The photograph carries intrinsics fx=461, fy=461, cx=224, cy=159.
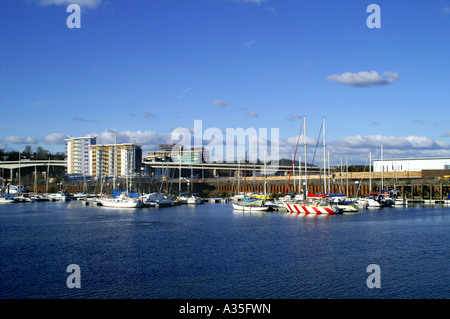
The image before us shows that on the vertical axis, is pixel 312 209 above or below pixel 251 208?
above

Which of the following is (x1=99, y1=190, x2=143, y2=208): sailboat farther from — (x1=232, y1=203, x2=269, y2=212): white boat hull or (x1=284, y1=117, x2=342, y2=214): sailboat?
(x1=284, y1=117, x2=342, y2=214): sailboat

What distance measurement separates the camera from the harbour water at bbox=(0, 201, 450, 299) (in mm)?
23891

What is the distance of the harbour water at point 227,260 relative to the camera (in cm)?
2389

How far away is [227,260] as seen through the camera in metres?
31.2

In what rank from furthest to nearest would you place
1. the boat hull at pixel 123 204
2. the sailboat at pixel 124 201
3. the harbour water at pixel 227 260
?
the sailboat at pixel 124 201, the boat hull at pixel 123 204, the harbour water at pixel 227 260

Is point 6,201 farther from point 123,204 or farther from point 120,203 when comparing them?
point 123,204

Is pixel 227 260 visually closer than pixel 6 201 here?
Yes

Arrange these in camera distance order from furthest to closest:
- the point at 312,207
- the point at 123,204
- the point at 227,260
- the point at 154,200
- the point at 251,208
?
the point at 154,200 → the point at 123,204 → the point at 251,208 → the point at 312,207 → the point at 227,260

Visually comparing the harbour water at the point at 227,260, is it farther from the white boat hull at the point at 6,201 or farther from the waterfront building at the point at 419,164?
the waterfront building at the point at 419,164

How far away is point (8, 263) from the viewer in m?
30.5

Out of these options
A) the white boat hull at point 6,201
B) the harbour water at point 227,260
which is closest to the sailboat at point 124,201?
the harbour water at point 227,260

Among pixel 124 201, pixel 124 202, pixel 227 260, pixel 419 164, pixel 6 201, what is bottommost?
pixel 6 201

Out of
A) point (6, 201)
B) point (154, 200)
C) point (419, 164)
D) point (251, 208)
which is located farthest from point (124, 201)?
point (419, 164)

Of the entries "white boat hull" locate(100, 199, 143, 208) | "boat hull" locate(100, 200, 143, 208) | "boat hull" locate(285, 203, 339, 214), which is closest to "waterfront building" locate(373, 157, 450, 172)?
"boat hull" locate(285, 203, 339, 214)
